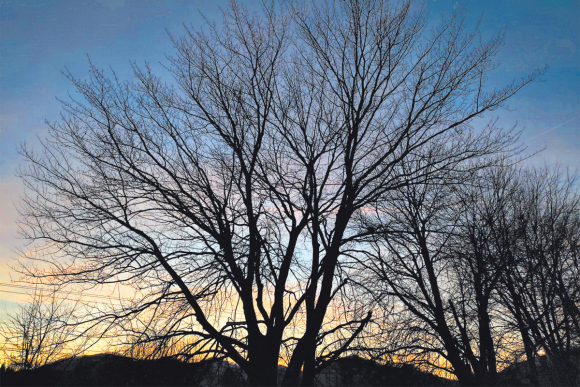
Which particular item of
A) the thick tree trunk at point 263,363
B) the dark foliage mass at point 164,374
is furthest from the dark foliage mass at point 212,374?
the thick tree trunk at point 263,363

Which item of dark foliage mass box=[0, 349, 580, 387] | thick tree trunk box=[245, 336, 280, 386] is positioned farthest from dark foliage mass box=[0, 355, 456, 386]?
thick tree trunk box=[245, 336, 280, 386]

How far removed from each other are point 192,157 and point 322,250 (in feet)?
13.1

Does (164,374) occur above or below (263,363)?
below

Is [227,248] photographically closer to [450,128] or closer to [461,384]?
[450,128]

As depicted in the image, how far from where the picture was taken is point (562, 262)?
1351cm

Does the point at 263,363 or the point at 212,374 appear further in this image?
the point at 263,363

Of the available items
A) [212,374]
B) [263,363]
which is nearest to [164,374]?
[212,374]

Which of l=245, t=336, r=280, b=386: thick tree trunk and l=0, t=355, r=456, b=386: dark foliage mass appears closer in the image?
l=0, t=355, r=456, b=386: dark foliage mass

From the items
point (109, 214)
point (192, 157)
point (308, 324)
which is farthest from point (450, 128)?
point (109, 214)

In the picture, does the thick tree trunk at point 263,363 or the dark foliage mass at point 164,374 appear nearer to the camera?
the dark foliage mass at point 164,374

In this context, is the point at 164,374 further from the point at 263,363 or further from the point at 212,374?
the point at 263,363

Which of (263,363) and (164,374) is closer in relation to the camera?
(164,374)

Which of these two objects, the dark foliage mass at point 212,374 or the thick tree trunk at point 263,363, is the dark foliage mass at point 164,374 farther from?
the thick tree trunk at point 263,363

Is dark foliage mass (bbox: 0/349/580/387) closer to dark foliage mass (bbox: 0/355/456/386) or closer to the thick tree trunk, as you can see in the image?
dark foliage mass (bbox: 0/355/456/386)
